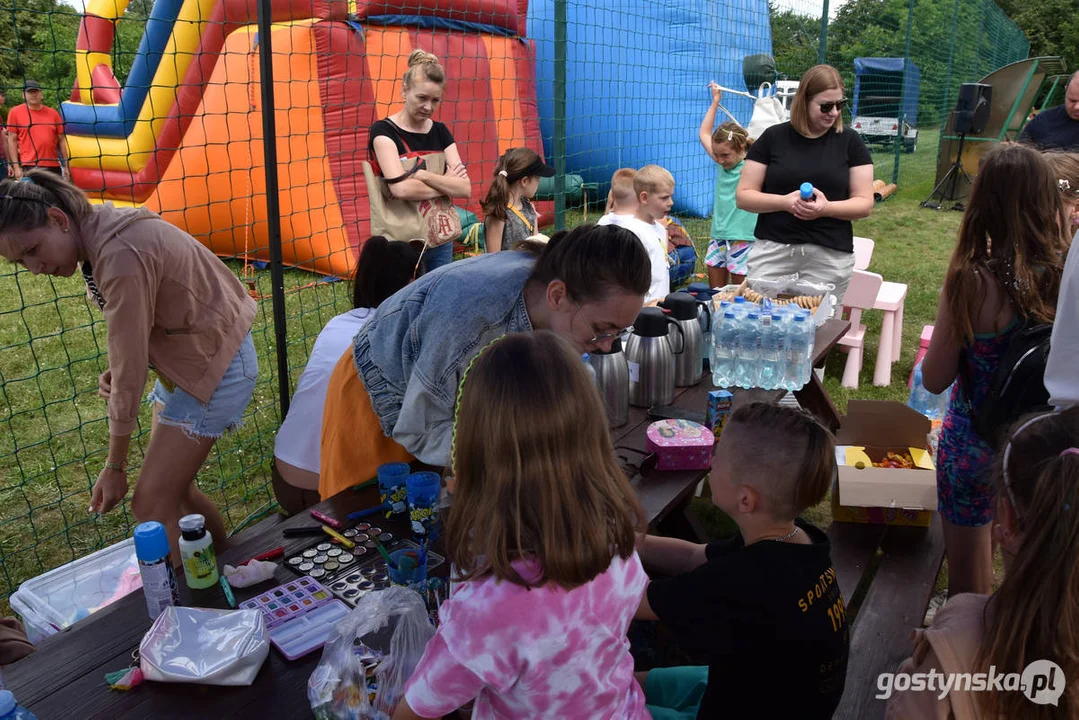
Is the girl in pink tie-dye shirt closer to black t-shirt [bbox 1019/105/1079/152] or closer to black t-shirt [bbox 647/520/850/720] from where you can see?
black t-shirt [bbox 647/520/850/720]

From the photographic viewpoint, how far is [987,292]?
2.20 metres

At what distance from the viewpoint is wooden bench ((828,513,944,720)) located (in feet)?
6.33

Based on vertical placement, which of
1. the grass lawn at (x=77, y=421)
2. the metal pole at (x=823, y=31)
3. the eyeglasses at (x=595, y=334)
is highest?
the metal pole at (x=823, y=31)

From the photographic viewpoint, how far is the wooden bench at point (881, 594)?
6.33ft

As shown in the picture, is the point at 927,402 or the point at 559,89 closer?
the point at 927,402

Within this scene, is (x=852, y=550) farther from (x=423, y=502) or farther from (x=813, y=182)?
(x=813, y=182)

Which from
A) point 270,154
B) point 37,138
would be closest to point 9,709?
point 270,154

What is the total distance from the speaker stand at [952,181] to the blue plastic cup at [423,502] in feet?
40.4

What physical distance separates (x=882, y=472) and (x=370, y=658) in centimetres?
Answer: 189

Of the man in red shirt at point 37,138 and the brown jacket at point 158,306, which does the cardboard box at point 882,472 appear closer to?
Result: the brown jacket at point 158,306

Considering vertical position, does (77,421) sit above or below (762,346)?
below

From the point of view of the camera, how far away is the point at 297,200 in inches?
273

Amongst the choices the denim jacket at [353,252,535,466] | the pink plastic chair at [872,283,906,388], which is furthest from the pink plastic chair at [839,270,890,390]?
the denim jacket at [353,252,535,466]

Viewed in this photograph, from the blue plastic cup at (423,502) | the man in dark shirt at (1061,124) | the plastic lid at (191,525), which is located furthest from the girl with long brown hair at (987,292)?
the man in dark shirt at (1061,124)
